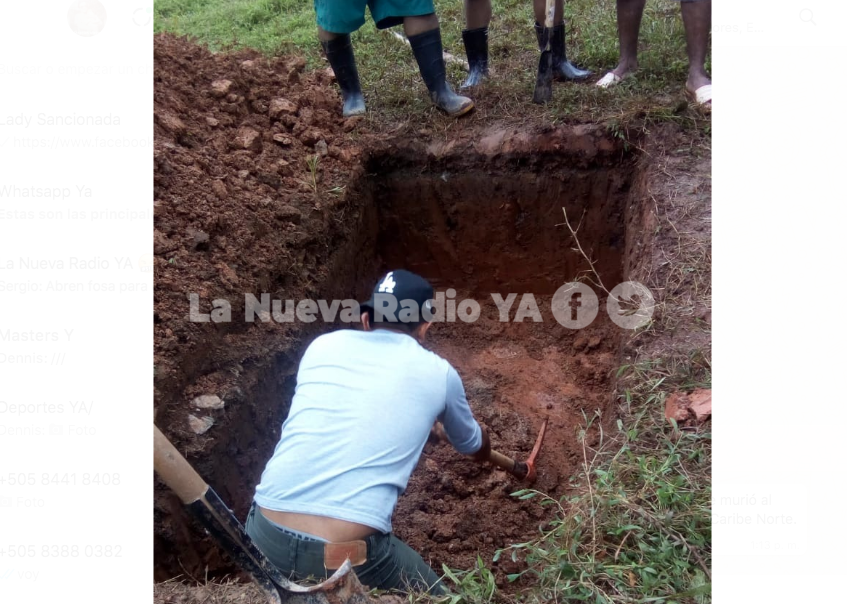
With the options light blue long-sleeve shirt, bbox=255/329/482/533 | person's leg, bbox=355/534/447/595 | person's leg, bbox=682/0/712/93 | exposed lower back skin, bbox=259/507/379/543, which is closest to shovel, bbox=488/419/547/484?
person's leg, bbox=355/534/447/595

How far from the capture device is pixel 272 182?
3.40m

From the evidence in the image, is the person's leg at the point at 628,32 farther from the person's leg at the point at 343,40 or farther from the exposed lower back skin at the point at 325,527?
the exposed lower back skin at the point at 325,527

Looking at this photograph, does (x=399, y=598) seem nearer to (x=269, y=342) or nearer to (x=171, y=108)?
(x=269, y=342)

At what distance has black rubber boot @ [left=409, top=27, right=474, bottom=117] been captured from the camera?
3.62 meters

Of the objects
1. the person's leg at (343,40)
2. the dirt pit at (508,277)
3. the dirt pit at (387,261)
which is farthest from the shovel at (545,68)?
the person's leg at (343,40)

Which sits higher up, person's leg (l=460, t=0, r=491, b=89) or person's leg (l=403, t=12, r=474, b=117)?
person's leg (l=460, t=0, r=491, b=89)

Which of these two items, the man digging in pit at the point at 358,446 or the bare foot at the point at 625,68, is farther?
the bare foot at the point at 625,68

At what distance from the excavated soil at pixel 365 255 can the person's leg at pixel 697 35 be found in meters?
0.68

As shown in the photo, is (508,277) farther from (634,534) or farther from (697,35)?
(634,534)

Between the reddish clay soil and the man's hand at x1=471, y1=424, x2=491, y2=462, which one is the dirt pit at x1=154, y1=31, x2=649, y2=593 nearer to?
the reddish clay soil

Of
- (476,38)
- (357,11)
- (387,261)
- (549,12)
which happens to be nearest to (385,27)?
(357,11)

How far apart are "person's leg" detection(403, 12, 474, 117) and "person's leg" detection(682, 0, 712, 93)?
53.8 inches

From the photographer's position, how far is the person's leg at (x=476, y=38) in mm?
3953
